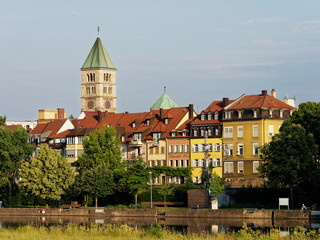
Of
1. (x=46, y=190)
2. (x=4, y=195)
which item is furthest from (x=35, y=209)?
(x=4, y=195)

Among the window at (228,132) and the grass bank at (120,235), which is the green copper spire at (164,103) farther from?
the grass bank at (120,235)

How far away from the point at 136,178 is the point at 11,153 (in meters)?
20.9

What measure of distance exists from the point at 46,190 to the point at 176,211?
24707 millimetres

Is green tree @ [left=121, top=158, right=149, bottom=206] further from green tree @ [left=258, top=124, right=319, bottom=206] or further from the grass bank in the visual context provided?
the grass bank

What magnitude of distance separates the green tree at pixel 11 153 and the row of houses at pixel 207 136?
10.6 m

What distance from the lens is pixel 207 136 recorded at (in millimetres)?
131000

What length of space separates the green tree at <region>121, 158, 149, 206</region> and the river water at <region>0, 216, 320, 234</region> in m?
11.2

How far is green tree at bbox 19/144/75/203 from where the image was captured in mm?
124062

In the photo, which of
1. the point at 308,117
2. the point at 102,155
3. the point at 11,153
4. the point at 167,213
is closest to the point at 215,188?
the point at 167,213

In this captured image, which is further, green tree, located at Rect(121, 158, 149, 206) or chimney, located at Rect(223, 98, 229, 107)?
chimney, located at Rect(223, 98, 229, 107)

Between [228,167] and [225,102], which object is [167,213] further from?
[225,102]

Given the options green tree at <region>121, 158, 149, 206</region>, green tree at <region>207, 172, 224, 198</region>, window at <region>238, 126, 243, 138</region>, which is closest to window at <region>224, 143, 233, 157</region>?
window at <region>238, 126, 243, 138</region>

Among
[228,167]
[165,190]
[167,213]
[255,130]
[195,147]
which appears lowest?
[167,213]

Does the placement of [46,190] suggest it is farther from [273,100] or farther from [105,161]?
[273,100]
